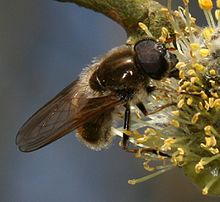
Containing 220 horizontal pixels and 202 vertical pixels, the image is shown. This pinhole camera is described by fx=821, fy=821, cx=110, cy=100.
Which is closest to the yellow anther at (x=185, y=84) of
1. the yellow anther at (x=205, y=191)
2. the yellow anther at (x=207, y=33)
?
the yellow anther at (x=207, y=33)

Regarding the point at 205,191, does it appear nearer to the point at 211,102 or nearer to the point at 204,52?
the point at 211,102

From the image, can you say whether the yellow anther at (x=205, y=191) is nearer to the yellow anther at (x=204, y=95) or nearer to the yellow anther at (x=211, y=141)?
the yellow anther at (x=211, y=141)

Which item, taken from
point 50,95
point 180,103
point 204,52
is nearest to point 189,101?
point 180,103

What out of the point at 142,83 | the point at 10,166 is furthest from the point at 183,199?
the point at 142,83

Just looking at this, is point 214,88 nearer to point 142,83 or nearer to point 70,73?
point 142,83

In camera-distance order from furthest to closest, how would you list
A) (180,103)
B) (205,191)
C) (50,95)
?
1. (50,95)
2. (180,103)
3. (205,191)

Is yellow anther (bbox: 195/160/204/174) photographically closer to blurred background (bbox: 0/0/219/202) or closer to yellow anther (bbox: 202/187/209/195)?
yellow anther (bbox: 202/187/209/195)

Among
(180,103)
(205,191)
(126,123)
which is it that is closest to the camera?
(205,191)
